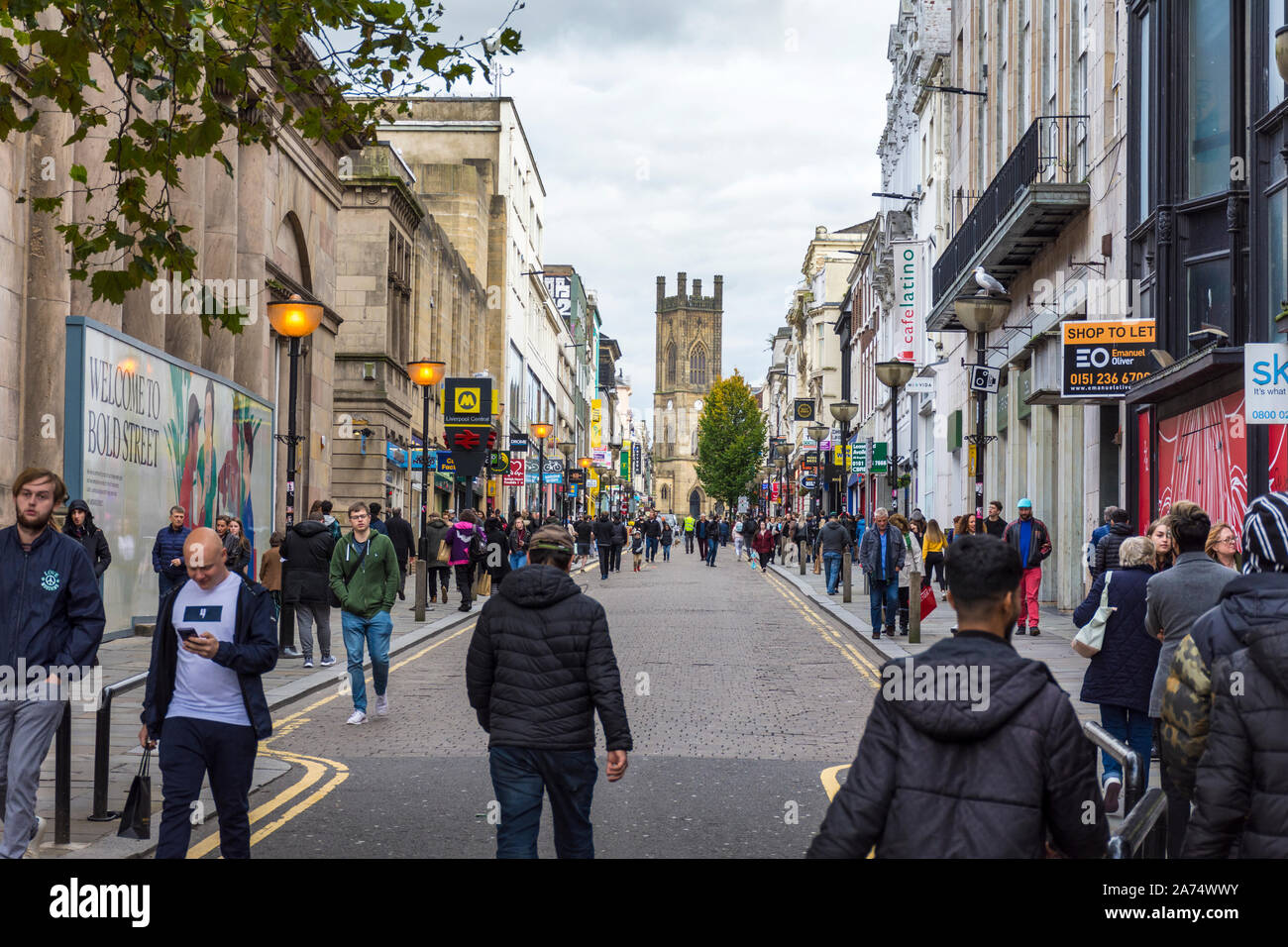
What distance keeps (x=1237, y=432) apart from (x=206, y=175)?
1597cm

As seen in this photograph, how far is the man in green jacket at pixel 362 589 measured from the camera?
1185cm

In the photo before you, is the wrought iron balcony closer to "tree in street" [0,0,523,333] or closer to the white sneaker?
"tree in street" [0,0,523,333]

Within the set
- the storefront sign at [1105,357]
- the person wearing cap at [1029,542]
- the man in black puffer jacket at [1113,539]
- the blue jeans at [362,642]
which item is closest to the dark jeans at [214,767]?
the blue jeans at [362,642]

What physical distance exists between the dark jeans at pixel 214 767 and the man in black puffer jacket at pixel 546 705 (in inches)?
41.6

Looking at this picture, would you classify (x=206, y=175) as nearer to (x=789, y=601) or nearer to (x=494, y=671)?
(x=789, y=601)

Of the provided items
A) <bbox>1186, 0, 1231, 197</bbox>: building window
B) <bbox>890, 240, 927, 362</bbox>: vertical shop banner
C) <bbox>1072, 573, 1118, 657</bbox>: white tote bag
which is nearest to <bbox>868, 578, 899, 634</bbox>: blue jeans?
<bbox>1186, 0, 1231, 197</bbox>: building window

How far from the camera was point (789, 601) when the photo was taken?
28.8 metres

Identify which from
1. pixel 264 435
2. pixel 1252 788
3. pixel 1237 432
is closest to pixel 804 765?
pixel 1252 788

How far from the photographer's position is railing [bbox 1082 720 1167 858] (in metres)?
4.60

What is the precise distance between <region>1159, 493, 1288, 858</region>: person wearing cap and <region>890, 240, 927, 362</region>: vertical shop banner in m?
39.9

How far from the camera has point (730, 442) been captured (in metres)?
109

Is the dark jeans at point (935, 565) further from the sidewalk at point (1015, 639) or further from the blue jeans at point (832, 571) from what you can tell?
the blue jeans at point (832, 571)

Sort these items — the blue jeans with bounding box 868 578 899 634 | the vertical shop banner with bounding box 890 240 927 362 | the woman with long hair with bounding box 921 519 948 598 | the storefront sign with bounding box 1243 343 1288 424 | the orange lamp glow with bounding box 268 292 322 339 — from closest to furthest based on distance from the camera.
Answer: the storefront sign with bounding box 1243 343 1288 424
the orange lamp glow with bounding box 268 292 322 339
the blue jeans with bounding box 868 578 899 634
the woman with long hair with bounding box 921 519 948 598
the vertical shop banner with bounding box 890 240 927 362

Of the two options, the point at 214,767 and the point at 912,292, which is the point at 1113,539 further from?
the point at 912,292
